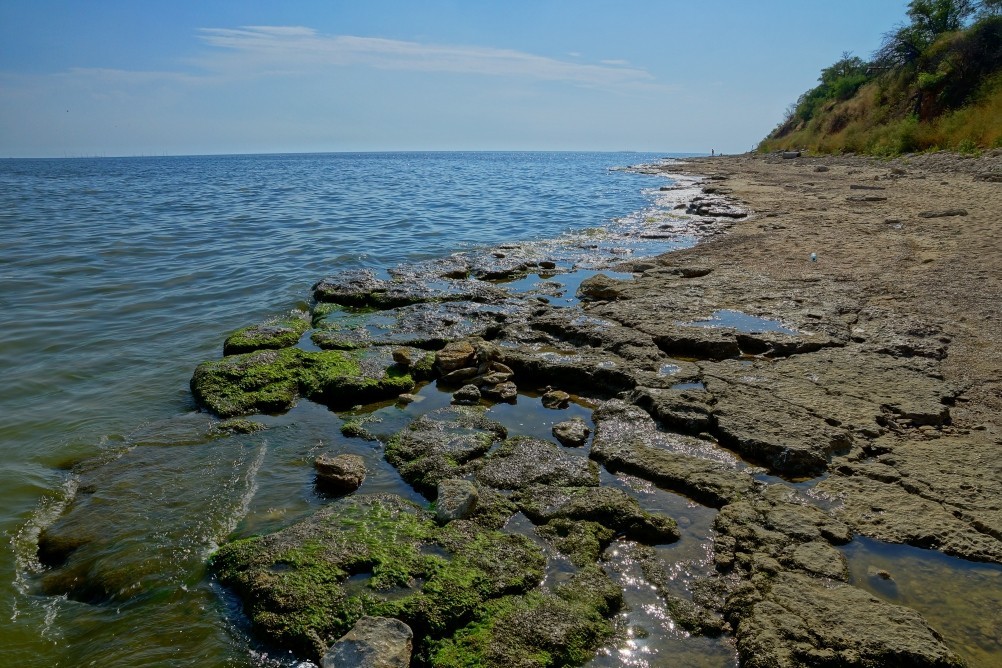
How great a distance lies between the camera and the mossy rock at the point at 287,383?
5.40 metres

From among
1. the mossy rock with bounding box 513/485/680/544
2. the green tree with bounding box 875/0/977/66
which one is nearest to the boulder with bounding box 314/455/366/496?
the mossy rock with bounding box 513/485/680/544

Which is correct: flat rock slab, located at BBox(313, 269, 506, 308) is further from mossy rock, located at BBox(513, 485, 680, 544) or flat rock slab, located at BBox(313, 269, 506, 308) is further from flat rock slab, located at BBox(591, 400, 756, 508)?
mossy rock, located at BBox(513, 485, 680, 544)

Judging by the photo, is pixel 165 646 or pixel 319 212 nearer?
pixel 165 646

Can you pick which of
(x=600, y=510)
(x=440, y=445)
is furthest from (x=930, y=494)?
(x=440, y=445)

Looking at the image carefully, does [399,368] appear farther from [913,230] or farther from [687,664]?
[913,230]

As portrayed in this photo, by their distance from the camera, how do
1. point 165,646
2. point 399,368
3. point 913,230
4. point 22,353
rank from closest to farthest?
point 165,646
point 399,368
point 22,353
point 913,230

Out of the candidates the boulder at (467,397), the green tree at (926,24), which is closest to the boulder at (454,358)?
the boulder at (467,397)

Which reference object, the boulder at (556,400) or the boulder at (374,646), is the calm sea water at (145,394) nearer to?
the boulder at (374,646)

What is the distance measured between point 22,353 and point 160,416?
3.17 metres

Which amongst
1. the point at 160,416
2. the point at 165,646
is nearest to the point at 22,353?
the point at 160,416

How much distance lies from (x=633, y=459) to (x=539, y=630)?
5.56ft

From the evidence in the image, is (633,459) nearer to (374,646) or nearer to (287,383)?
(374,646)

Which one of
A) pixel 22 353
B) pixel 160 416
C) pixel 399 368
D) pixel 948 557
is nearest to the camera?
pixel 948 557

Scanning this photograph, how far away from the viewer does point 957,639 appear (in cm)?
266
